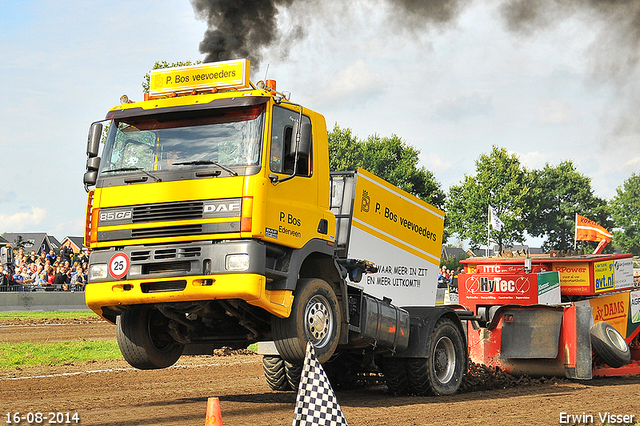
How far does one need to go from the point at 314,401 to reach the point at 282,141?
324 centimetres

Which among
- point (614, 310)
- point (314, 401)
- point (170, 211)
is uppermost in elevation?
point (170, 211)

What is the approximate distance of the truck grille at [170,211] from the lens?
23.0 feet

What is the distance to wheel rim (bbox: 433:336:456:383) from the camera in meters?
9.64

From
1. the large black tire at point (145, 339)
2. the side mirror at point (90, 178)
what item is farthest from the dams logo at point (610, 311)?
the side mirror at point (90, 178)

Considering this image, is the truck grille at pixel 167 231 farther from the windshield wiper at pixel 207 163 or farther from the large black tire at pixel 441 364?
the large black tire at pixel 441 364

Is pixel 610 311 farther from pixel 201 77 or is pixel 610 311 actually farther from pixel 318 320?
pixel 201 77

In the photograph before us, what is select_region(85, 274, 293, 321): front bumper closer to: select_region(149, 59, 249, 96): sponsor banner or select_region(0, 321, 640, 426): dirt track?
select_region(0, 321, 640, 426): dirt track

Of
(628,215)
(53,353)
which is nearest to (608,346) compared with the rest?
(53,353)

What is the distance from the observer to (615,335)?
436 inches

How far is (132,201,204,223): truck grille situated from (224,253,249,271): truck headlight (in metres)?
0.55

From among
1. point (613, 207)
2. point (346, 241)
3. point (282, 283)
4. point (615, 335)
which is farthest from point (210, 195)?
point (613, 207)

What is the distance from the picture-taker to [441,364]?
31.9ft

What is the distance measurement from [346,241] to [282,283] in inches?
62.7

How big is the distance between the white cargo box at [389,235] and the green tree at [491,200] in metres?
56.6
